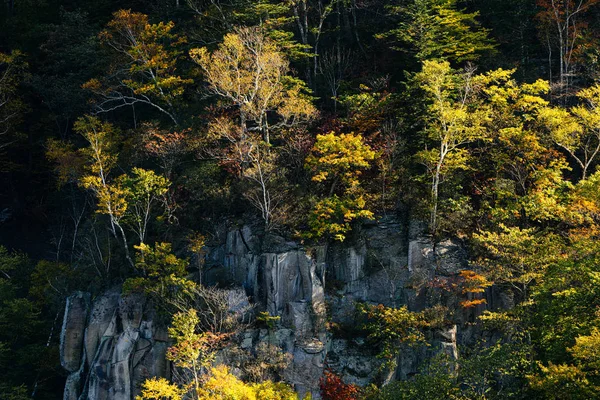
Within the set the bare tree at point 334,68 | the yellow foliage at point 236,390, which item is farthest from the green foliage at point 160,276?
the bare tree at point 334,68

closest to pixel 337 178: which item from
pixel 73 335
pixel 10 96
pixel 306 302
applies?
pixel 306 302

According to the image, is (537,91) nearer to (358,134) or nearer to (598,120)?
(598,120)

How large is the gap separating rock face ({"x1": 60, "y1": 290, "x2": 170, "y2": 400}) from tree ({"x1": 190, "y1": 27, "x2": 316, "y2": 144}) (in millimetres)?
9212

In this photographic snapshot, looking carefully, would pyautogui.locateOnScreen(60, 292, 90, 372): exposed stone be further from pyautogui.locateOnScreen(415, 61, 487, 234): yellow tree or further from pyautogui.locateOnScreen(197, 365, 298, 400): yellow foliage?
pyautogui.locateOnScreen(415, 61, 487, 234): yellow tree

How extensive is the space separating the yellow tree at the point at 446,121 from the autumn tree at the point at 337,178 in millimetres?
2725

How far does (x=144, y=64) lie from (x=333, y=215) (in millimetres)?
13170

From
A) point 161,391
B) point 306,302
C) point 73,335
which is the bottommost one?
point 161,391

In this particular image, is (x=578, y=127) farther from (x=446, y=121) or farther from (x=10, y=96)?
(x=10, y=96)

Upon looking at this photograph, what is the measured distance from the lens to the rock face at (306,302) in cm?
2734

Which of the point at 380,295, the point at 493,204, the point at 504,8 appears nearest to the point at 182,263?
the point at 380,295

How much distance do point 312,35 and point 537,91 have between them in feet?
46.2

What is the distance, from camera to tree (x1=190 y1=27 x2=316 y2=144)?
30.4m

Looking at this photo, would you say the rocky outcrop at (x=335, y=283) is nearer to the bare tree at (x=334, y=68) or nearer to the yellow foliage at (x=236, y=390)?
the yellow foliage at (x=236, y=390)

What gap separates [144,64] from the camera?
35.0 m
